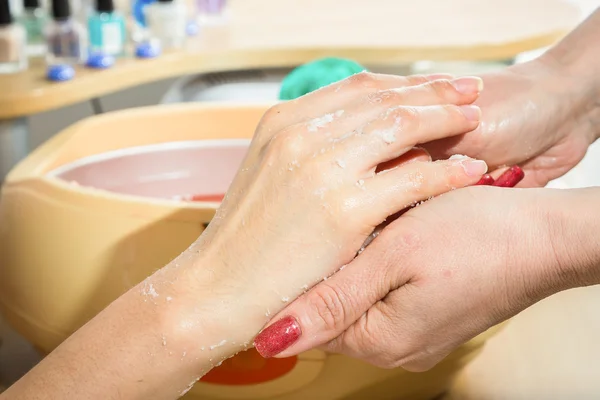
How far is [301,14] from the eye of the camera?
1554 millimetres

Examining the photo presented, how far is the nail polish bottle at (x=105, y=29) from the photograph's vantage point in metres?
1.26

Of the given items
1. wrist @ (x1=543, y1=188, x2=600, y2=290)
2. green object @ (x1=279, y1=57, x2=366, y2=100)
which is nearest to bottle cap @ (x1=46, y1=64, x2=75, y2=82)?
green object @ (x1=279, y1=57, x2=366, y2=100)

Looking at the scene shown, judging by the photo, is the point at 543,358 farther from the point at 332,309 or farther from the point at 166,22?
the point at 166,22

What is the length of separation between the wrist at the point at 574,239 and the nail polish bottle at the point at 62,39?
897 mm

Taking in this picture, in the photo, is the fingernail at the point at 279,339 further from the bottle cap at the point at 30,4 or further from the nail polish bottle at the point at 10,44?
the bottle cap at the point at 30,4

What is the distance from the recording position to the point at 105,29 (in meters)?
1.26

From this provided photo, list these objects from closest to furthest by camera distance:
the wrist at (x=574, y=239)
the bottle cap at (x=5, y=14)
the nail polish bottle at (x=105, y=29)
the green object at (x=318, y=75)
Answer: the wrist at (x=574, y=239) → the green object at (x=318, y=75) → the bottle cap at (x=5, y=14) → the nail polish bottle at (x=105, y=29)

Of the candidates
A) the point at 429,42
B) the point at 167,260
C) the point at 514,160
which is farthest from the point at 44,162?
the point at 429,42

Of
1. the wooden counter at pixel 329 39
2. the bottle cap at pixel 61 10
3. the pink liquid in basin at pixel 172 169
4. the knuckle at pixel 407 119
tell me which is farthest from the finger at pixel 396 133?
the bottle cap at pixel 61 10

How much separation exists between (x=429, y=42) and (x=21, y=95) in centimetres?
68

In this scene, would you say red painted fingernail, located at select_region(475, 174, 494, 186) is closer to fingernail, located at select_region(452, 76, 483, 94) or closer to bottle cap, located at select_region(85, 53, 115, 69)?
fingernail, located at select_region(452, 76, 483, 94)

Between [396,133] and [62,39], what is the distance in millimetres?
782

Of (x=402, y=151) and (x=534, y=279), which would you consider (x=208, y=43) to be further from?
(x=534, y=279)

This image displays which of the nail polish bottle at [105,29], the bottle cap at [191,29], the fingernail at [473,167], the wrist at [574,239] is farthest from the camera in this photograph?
the bottle cap at [191,29]
